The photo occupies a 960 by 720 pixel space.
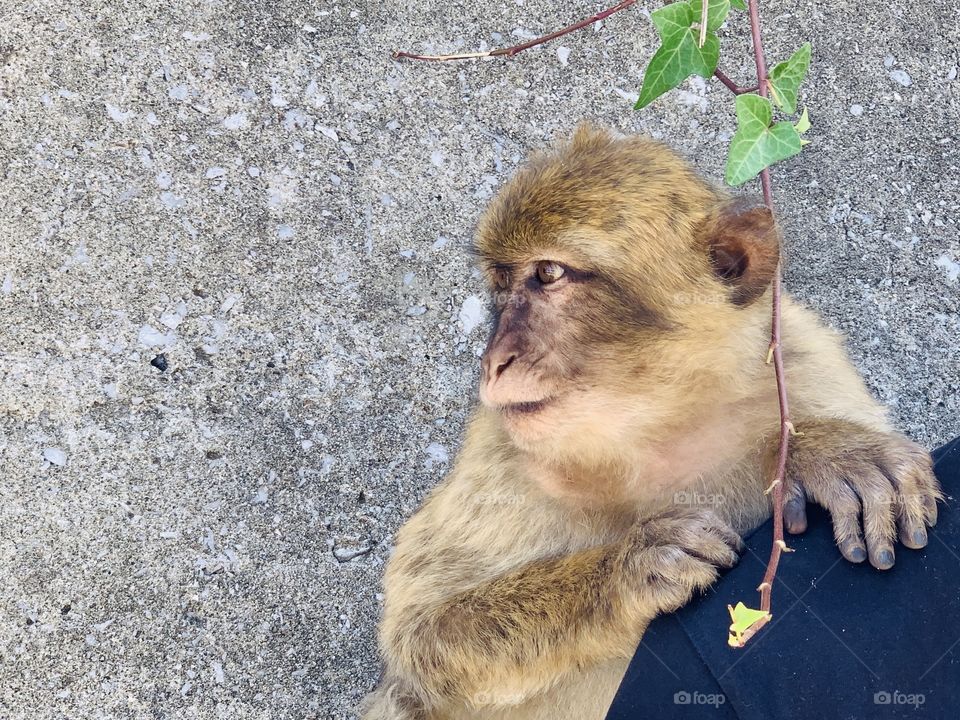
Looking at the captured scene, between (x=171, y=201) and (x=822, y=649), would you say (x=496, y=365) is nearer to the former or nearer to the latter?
(x=822, y=649)

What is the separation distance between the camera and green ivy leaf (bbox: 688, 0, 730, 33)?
1719 millimetres

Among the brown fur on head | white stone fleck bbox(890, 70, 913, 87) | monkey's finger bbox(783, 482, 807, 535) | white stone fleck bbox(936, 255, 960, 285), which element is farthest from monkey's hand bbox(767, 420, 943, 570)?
white stone fleck bbox(890, 70, 913, 87)

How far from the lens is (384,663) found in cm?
245

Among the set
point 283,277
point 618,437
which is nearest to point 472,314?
point 283,277

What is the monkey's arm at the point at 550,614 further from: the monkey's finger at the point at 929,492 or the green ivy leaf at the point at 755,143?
the green ivy leaf at the point at 755,143

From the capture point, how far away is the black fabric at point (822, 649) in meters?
1.54

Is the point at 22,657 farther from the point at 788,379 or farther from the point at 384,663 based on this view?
the point at 788,379

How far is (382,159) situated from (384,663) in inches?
56.3

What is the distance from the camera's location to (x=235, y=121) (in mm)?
2975

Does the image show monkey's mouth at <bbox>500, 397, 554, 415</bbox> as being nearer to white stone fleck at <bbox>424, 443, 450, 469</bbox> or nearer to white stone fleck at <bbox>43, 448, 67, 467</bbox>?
white stone fleck at <bbox>424, 443, 450, 469</bbox>

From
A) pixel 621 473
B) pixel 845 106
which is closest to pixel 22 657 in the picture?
pixel 621 473

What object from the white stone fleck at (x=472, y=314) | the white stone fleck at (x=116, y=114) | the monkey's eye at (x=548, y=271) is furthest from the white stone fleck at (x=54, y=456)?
the monkey's eye at (x=548, y=271)

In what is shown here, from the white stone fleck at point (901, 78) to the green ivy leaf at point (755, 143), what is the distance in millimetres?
1789

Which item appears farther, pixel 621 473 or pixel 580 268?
pixel 621 473
